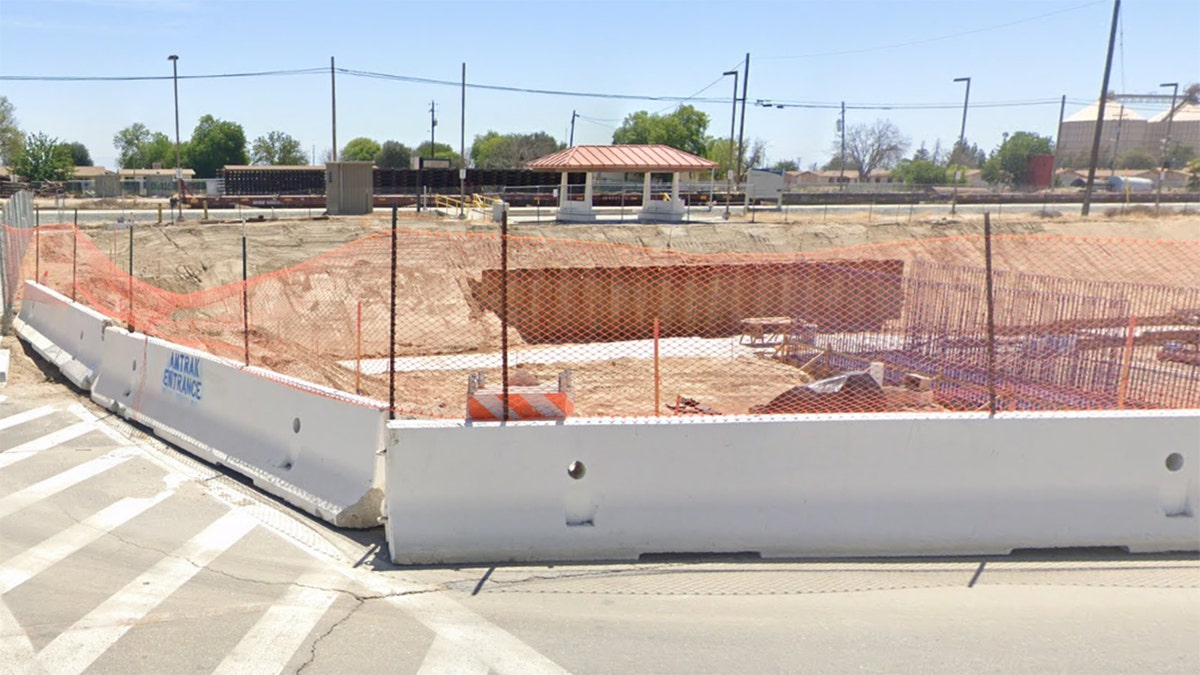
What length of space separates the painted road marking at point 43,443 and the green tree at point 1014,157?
125 meters

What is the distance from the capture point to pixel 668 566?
22.7 feet

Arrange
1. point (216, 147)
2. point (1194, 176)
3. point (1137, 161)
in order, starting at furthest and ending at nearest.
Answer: point (1137, 161) → point (216, 147) → point (1194, 176)

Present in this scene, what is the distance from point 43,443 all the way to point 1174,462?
1056cm

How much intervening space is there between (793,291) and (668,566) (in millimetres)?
18474

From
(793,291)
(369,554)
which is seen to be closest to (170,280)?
(793,291)

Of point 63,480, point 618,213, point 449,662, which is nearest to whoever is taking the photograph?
point 449,662

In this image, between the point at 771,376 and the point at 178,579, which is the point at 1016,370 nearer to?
the point at 771,376

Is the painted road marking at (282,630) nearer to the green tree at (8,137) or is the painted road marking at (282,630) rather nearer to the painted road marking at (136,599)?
the painted road marking at (136,599)

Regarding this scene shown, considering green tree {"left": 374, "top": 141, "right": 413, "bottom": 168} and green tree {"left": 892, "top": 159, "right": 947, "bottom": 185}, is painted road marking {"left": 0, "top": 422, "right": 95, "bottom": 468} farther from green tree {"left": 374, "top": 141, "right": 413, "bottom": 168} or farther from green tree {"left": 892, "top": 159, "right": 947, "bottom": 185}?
green tree {"left": 892, "top": 159, "right": 947, "bottom": 185}

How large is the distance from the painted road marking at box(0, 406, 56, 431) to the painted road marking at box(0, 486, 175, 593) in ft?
12.3

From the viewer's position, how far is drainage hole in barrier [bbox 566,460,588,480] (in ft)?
23.1

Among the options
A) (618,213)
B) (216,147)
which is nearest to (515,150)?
(216,147)

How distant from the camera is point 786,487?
7.09m

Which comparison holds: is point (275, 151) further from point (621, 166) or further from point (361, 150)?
point (621, 166)
